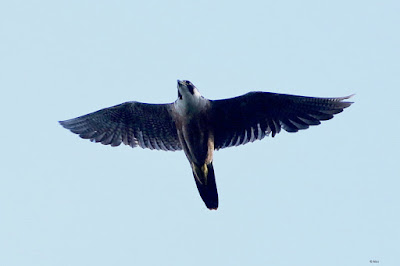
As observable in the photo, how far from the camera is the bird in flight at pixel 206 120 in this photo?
15.5 meters

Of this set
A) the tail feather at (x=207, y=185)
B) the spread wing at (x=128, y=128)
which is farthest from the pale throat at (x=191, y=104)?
the tail feather at (x=207, y=185)

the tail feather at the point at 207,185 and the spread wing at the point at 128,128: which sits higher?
the spread wing at the point at 128,128

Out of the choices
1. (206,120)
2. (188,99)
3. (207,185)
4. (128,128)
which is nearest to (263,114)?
(206,120)

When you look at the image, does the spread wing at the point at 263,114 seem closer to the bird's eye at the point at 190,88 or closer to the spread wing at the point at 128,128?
the bird's eye at the point at 190,88

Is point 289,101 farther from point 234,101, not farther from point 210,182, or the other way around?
point 210,182

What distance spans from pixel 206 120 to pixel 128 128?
1.56 metres

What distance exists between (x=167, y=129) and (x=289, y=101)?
2196mm

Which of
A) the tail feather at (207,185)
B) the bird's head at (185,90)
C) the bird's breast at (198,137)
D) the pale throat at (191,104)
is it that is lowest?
the tail feather at (207,185)

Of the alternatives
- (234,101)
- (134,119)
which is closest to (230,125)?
(234,101)

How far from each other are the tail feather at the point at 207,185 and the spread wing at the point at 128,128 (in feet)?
2.54

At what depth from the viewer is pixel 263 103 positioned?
15680 mm

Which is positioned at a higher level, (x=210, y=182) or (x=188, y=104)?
(x=188, y=104)

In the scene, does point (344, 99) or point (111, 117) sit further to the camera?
point (111, 117)

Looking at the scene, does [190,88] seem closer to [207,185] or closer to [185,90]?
[185,90]
